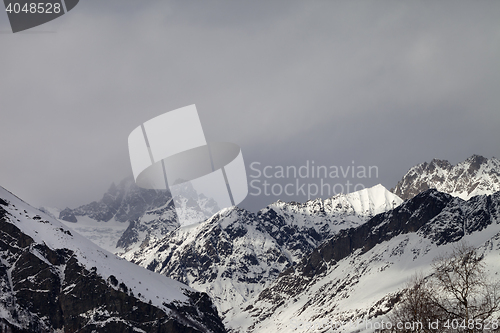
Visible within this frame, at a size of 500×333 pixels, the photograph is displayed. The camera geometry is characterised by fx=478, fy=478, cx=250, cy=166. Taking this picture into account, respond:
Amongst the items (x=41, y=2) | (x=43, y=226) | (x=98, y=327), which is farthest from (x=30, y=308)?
(x=41, y=2)

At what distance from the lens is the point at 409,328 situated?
39500 mm

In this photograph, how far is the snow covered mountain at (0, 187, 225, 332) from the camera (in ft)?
525

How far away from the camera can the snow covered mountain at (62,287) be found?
160000mm

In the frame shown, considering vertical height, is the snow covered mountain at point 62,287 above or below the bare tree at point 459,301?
below

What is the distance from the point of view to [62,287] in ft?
560

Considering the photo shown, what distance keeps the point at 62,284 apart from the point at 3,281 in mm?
20201

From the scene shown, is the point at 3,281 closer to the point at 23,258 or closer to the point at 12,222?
the point at 23,258

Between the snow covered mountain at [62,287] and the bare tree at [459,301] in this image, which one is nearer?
the bare tree at [459,301]

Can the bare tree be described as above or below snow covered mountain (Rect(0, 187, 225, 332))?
above

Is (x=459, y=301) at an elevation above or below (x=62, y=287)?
above

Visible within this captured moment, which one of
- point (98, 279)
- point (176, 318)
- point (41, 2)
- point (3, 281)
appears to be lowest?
point (176, 318)

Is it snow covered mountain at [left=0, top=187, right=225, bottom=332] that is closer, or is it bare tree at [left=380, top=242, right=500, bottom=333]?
bare tree at [left=380, top=242, right=500, bottom=333]

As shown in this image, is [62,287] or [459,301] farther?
[62,287]

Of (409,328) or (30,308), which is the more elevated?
(409,328)
